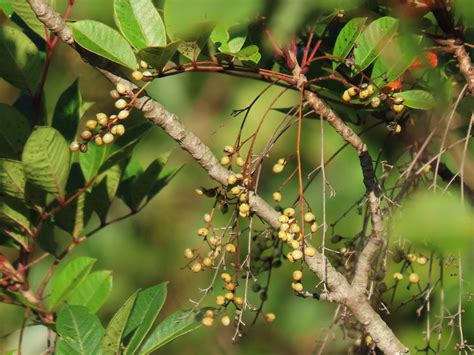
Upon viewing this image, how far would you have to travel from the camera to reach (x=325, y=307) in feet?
6.00

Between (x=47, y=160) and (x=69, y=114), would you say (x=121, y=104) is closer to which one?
(x=47, y=160)

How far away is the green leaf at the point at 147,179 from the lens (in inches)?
43.7

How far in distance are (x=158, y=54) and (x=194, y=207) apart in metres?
1.48

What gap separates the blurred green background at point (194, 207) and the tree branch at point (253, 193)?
674 millimetres

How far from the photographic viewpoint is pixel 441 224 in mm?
322

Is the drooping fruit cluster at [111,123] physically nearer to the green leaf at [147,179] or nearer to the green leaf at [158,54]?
the green leaf at [158,54]

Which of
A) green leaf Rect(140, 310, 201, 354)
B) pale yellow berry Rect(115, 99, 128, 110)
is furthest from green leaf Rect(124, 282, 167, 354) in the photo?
pale yellow berry Rect(115, 99, 128, 110)

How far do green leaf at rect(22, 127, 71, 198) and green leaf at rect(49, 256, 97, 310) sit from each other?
0.12m

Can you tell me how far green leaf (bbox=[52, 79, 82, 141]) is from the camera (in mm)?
1046

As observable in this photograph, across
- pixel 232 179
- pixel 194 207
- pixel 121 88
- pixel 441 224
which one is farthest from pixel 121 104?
pixel 194 207

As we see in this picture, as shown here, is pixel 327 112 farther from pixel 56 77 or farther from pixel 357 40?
pixel 56 77

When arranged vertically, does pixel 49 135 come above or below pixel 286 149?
above

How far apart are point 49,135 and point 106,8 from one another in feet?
0.85

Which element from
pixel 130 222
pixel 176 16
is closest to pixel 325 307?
pixel 130 222
